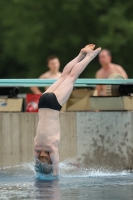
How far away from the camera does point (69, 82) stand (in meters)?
14.8

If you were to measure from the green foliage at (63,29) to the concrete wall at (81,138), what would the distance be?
1430 cm

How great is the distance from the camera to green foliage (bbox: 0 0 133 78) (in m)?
30.8

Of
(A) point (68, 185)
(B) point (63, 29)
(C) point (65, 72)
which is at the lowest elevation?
(A) point (68, 185)

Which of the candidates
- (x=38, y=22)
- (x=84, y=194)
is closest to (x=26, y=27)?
(x=38, y=22)

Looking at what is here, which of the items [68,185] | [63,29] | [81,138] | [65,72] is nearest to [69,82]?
[65,72]

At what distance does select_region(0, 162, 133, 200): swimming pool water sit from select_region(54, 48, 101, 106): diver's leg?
1243 mm

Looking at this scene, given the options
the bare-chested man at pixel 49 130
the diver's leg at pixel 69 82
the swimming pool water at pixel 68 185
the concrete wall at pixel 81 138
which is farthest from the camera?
the concrete wall at pixel 81 138

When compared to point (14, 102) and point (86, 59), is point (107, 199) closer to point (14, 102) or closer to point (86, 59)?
point (86, 59)

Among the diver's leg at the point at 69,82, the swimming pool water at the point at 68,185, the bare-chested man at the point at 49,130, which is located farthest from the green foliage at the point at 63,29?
the bare-chested man at the point at 49,130

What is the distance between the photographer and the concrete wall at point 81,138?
16.3 metres

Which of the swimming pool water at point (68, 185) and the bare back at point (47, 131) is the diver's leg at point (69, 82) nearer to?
the bare back at point (47, 131)

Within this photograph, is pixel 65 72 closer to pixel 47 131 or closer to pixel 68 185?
pixel 47 131

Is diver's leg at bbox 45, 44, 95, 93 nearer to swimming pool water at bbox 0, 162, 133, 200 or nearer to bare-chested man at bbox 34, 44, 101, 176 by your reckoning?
bare-chested man at bbox 34, 44, 101, 176

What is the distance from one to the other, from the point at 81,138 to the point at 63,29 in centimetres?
1634
